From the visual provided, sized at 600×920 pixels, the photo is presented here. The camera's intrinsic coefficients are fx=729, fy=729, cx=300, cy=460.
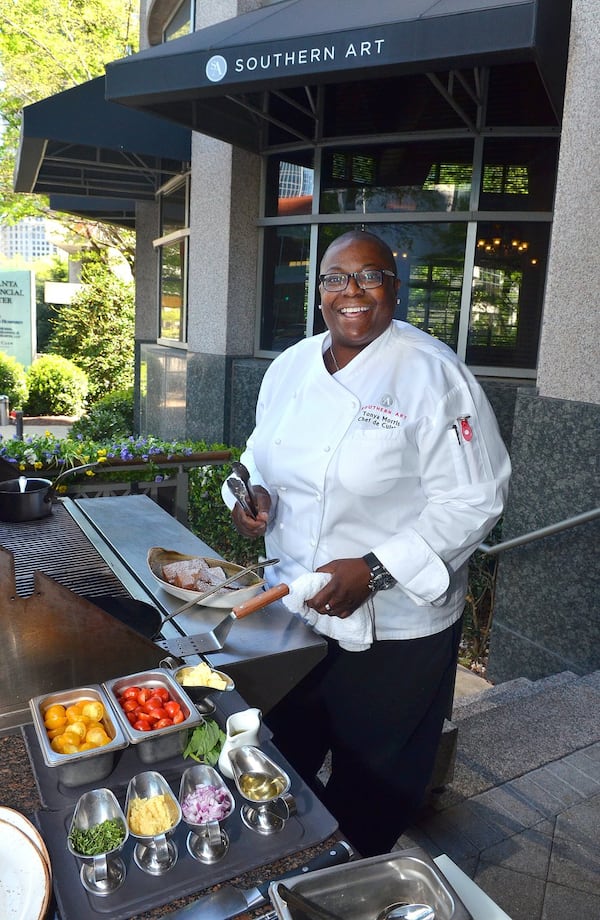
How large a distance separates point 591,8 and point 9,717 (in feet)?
14.2

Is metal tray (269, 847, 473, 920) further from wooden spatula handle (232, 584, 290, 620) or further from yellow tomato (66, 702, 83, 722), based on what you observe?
wooden spatula handle (232, 584, 290, 620)

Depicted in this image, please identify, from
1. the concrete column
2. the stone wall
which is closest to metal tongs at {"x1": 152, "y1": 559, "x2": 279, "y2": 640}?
the stone wall

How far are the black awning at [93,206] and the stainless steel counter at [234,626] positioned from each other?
10.7 metres

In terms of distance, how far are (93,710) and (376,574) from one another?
80 cm

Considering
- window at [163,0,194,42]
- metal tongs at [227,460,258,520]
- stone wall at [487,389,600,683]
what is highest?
window at [163,0,194,42]

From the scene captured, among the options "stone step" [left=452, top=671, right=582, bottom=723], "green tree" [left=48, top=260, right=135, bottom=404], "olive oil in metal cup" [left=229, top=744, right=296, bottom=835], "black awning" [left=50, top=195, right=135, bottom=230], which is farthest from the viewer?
"green tree" [left=48, top=260, right=135, bottom=404]

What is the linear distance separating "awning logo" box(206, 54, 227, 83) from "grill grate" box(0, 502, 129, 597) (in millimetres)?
3652

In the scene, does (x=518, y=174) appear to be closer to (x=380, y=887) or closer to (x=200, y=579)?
(x=200, y=579)

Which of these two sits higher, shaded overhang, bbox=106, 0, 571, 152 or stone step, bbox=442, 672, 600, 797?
shaded overhang, bbox=106, 0, 571, 152

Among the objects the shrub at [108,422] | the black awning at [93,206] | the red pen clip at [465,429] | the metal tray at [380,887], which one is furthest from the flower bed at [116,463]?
the black awning at [93,206]

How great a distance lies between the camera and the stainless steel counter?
1905mm

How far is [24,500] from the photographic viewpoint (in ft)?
8.79

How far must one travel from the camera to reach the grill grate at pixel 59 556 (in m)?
2.15

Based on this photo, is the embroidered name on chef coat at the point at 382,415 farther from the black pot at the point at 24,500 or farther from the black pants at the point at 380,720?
the black pot at the point at 24,500
